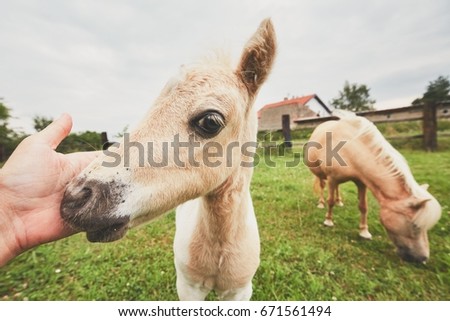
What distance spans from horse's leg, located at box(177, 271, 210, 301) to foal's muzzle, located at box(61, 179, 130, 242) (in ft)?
2.83

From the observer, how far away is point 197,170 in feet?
3.54

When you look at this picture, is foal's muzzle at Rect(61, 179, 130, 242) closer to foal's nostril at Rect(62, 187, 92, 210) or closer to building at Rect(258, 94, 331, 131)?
foal's nostril at Rect(62, 187, 92, 210)

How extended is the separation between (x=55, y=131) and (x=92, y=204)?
0.82 m

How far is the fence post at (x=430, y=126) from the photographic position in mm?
5930

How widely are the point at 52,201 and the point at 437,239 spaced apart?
3531 mm

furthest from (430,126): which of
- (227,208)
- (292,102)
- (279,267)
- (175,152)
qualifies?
(292,102)

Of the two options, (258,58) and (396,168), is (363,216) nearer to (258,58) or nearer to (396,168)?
(396,168)

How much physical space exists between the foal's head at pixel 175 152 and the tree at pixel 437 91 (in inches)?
217

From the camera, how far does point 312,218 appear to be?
345 cm

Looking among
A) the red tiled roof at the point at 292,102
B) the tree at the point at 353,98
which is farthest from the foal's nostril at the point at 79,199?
the tree at the point at 353,98

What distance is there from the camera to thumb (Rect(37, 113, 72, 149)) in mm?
1395

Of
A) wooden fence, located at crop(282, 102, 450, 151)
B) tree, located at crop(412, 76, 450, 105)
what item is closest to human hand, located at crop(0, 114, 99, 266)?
tree, located at crop(412, 76, 450, 105)

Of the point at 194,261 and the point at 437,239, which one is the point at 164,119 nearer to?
the point at 194,261
